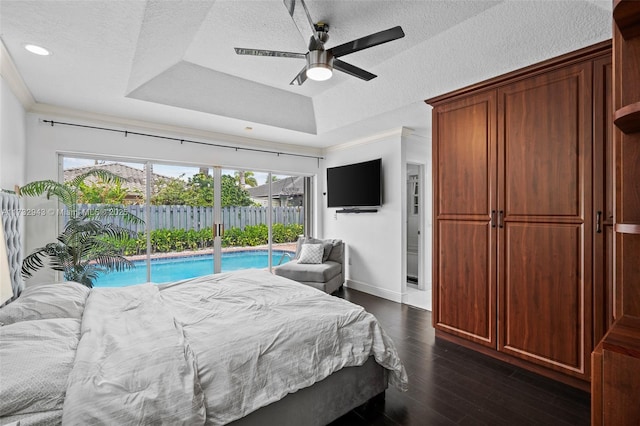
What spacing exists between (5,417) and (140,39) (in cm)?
234

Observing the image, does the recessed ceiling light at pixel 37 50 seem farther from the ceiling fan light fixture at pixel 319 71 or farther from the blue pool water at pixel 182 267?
the blue pool water at pixel 182 267

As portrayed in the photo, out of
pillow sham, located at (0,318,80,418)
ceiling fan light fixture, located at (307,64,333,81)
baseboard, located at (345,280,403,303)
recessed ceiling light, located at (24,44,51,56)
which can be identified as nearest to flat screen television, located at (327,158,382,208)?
baseboard, located at (345,280,403,303)

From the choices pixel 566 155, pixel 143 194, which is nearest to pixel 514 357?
pixel 566 155

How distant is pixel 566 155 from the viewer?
2318 mm

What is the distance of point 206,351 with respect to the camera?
1.47 metres

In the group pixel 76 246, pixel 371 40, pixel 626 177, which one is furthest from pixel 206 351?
pixel 76 246

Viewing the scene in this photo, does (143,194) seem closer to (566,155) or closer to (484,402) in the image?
(484,402)

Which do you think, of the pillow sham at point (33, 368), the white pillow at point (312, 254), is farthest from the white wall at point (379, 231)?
the pillow sham at point (33, 368)

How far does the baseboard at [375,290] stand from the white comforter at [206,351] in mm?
2505

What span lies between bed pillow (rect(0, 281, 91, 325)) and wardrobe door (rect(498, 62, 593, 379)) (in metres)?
3.34

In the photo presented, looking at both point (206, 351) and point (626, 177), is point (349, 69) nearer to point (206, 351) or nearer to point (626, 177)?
point (626, 177)

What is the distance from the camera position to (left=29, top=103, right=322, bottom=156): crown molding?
11.5 ft

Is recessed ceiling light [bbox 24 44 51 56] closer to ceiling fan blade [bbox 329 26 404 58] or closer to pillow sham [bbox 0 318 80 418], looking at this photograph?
pillow sham [bbox 0 318 80 418]

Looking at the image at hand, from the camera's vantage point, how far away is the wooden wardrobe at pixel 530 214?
219cm
